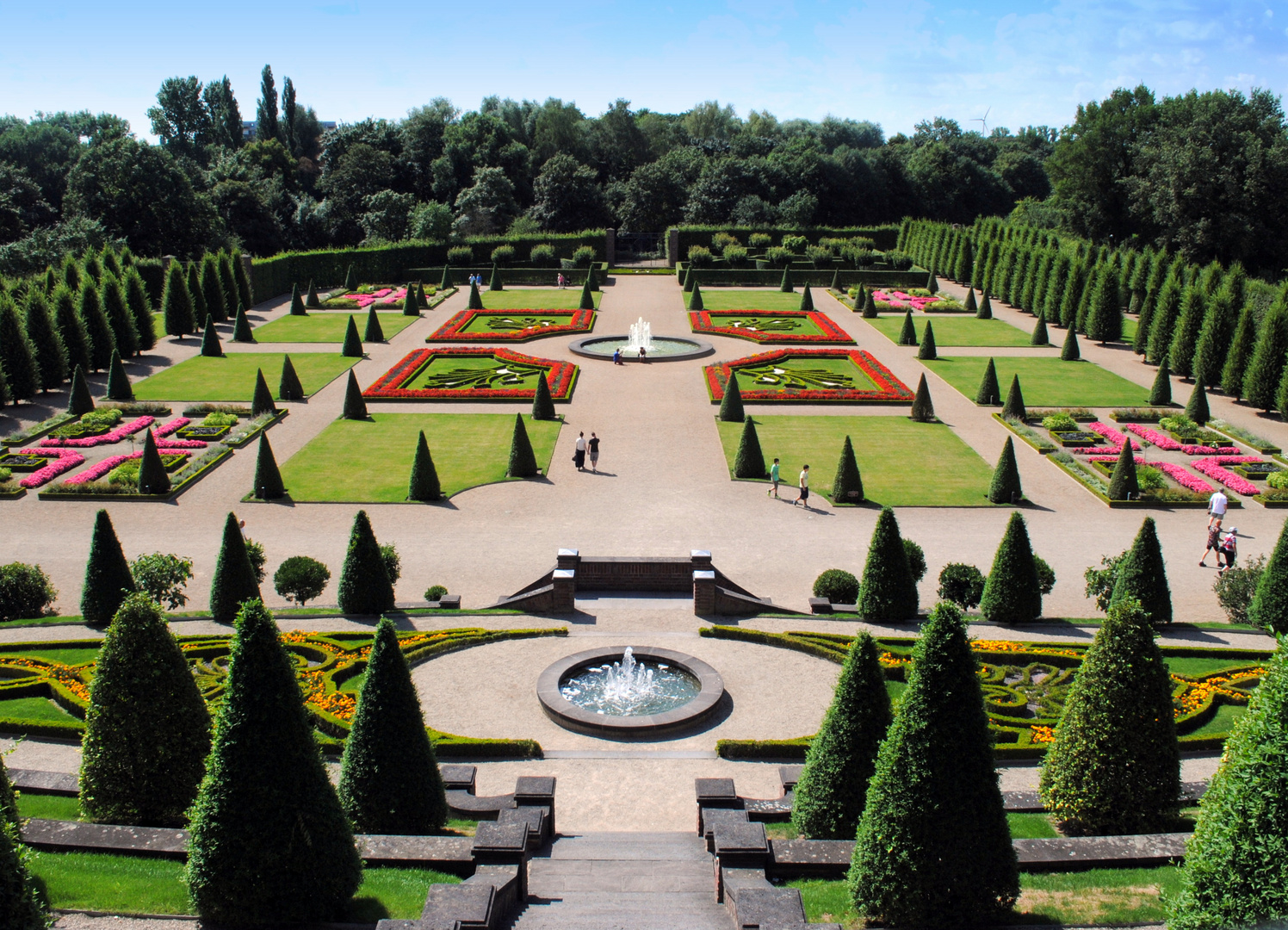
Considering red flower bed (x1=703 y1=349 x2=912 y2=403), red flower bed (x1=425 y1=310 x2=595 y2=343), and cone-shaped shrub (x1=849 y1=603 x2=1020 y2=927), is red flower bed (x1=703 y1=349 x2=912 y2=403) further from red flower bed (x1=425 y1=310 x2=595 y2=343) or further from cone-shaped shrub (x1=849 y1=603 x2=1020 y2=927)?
cone-shaped shrub (x1=849 y1=603 x2=1020 y2=927)

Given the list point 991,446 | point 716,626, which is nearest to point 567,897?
point 716,626

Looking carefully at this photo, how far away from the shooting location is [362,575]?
20.9m

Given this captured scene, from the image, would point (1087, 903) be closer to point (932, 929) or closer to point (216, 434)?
point (932, 929)

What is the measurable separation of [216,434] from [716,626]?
21.5 m

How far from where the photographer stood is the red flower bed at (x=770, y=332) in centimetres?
4991

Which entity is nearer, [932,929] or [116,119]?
[932,929]

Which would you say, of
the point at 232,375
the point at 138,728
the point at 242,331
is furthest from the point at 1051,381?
the point at 138,728

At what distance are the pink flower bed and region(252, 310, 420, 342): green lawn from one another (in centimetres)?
1906

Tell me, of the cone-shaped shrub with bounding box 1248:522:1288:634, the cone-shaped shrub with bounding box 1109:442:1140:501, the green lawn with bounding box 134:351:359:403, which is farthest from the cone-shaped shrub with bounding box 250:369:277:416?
the cone-shaped shrub with bounding box 1248:522:1288:634

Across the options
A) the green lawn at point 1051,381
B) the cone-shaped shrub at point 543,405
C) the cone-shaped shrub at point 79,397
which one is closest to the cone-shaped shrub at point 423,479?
the cone-shaped shrub at point 543,405

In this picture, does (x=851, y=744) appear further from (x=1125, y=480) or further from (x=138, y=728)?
(x=1125, y=480)

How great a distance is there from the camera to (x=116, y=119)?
9912cm

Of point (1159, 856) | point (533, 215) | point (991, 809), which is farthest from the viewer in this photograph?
point (533, 215)

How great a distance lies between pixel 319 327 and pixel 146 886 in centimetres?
4713
